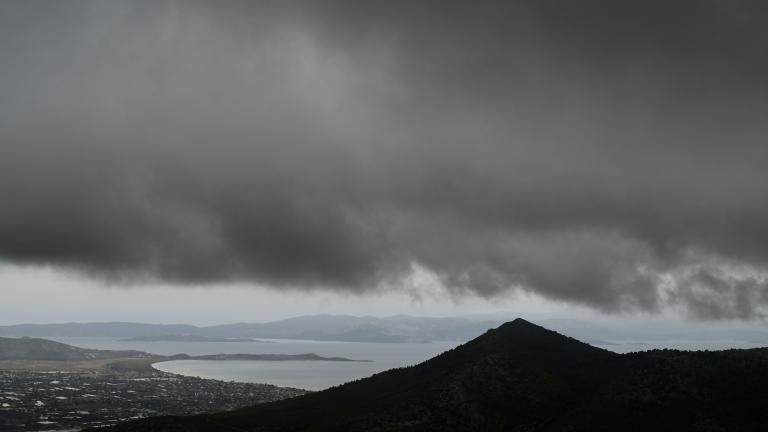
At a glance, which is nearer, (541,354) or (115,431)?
(115,431)

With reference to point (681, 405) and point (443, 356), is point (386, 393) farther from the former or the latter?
point (681, 405)

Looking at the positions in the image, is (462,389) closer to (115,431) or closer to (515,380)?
(515,380)

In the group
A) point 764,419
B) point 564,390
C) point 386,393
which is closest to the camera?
point 764,419

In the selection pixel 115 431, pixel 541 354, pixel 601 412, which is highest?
pixel 541 354

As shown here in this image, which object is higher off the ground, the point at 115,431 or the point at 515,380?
the point at 515,380

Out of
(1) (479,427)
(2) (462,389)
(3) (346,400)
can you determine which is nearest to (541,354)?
(2) (462,389)

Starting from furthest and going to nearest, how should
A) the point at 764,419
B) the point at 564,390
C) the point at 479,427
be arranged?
the point at 564,390 < the point at 479,427 < the point at 764,419

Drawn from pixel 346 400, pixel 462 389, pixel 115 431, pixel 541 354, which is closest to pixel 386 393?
pixel 346 400
